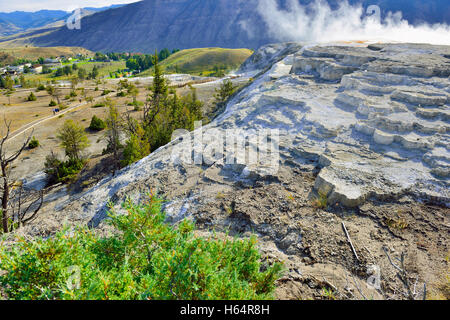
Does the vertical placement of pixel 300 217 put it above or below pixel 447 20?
below

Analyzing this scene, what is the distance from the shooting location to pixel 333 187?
7055 millimetres

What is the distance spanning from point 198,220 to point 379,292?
14.9 feet

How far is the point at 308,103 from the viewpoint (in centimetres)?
1306

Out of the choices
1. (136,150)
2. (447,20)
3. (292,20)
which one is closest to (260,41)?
(292,20)

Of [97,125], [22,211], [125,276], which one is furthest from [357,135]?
[97,125]

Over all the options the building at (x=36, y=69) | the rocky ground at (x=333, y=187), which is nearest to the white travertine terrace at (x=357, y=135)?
the rocky ground at (x=333, y=187)

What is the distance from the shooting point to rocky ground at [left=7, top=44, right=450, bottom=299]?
516 centimetres

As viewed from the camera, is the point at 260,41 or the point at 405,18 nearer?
the point at 405,18

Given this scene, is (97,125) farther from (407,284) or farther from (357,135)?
(407,284)

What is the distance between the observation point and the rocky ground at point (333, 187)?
5.16m

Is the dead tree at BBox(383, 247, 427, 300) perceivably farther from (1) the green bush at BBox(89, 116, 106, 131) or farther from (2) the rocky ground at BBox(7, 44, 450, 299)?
(1) the green bush at BBox(89, 116, 106, 131)

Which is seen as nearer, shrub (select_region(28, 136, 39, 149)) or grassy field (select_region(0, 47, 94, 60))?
shrub (select_region(28, 136, 39, 149))

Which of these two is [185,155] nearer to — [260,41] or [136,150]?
[136,150]

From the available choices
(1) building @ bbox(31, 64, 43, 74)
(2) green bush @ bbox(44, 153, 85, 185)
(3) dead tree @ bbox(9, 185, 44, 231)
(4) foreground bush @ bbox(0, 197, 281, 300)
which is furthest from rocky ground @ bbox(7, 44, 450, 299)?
(1) building @ bbox(31, 64, 43, 74)
